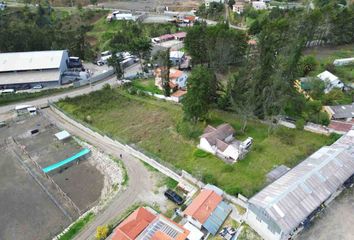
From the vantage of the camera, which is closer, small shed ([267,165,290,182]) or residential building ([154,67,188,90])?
small shed ([267,165,290,182])

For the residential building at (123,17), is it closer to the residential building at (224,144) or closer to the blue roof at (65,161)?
the blue roof at (65,161)

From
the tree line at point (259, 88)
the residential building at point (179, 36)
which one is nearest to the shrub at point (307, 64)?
the tree line at point (259, 88)

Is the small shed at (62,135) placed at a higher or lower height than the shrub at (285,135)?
lower

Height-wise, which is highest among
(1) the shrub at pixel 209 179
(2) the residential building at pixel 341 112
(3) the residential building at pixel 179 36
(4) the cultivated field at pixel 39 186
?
(3) the residential building at pixel 179 36

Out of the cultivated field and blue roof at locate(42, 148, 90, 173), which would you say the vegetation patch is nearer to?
the cultivated field

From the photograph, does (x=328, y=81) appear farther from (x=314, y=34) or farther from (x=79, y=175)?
(x=79, y=175)

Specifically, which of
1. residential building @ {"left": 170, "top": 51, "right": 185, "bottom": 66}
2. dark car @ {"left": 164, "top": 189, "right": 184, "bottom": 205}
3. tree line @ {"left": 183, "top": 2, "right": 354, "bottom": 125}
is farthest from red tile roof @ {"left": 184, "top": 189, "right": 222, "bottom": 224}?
residential building @ {"left": 170, "top": 51, "right": 185, "bottom": 66}

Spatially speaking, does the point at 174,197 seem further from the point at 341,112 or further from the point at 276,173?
the point at 341,112

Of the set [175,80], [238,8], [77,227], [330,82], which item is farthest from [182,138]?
[238,8]
